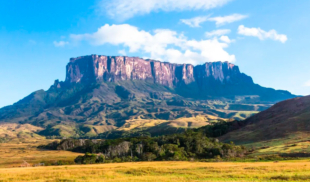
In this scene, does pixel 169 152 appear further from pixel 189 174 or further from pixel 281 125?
pixel 281 125

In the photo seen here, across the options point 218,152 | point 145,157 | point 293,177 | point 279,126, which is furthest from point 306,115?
point 293,177

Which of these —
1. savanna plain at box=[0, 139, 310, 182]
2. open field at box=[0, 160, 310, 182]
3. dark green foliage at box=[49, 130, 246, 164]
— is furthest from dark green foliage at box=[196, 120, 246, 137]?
open field at box=[0, 160, 310, 182]

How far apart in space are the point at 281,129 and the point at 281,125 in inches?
284

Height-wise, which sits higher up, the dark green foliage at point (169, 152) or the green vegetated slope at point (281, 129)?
the green vegetated slope at point (281, 129)

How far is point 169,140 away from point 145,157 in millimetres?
35673

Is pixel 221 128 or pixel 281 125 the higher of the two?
pixel 281 125

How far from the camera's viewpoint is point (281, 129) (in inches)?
5625

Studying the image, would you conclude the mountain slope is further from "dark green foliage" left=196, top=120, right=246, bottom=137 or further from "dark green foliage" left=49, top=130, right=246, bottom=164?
"dark green foliage" left=49, top=130, right=246, bottom=164

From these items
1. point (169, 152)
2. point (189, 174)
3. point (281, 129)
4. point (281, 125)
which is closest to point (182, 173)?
point (189, 174)

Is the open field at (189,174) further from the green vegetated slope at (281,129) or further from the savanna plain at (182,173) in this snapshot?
the green vegetated slope at (281,129)

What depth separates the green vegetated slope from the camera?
361 feet

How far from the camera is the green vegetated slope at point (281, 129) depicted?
110 metres

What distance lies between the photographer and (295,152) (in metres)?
81.6

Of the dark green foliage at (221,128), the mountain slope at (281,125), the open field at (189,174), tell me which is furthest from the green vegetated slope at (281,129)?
Answer: the open field at (189,174)
